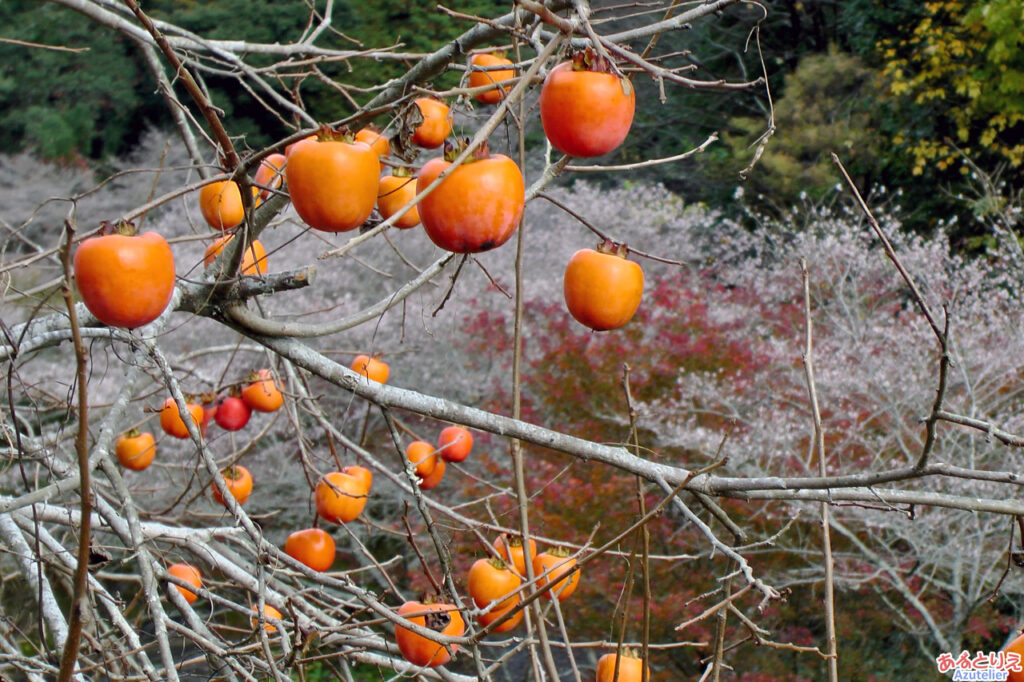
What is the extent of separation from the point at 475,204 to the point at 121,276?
1.38 feet

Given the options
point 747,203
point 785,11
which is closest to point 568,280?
point 747,203

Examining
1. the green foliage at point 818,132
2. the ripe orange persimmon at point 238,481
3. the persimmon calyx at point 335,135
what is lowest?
the green foliage at point 818,132

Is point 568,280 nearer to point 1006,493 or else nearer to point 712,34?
point 1006,493

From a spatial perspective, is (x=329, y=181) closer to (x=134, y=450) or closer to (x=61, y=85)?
(x=134, y=450)

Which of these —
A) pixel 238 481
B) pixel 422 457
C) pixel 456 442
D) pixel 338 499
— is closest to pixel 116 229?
→ pixel 338 499

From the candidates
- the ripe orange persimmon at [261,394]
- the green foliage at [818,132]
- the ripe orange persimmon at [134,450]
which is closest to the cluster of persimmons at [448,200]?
the ripe orange persimmon at [261,394]

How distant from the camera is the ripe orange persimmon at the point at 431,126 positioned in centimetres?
129

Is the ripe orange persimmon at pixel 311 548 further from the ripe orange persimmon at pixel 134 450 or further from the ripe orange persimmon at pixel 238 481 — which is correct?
the ripe orange persimmon at pixel 134 450

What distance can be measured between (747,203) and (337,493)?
866 cm

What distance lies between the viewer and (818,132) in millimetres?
8938

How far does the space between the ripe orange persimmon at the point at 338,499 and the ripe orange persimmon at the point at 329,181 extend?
3.31 feet

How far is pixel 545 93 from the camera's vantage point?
938 millimetres

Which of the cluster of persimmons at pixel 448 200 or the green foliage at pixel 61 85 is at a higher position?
the cluster of persimmons at pixel 448 200

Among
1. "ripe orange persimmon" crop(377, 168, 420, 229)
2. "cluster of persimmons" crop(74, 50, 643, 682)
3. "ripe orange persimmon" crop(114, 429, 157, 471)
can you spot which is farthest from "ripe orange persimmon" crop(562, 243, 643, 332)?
"ripe orange persimmon" crop(114, 429, 157, 471)
